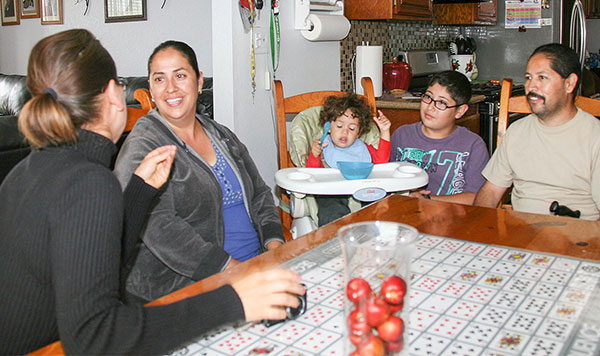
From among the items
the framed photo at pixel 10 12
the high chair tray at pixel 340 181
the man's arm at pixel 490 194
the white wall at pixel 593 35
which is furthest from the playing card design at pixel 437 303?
the white wall at pixel 593 35

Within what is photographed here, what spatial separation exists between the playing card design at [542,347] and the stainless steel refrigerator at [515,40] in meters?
4.75

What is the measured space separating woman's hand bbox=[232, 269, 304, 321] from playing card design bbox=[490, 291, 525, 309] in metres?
0.42

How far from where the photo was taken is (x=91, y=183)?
912mm

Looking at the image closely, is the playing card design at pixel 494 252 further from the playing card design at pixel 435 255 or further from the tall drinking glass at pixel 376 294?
A: the tall drinking glass at pixel 376 294

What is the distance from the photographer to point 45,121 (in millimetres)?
977

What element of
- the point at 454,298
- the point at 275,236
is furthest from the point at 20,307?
the point at 275,236

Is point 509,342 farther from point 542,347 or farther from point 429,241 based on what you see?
point 429,241

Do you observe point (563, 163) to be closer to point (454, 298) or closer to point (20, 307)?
point (454, 298)

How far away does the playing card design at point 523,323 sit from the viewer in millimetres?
1010

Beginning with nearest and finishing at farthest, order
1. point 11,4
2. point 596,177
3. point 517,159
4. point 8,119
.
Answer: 1. point 596,177
2. point 517,159
3. point 8,119
4. point 11,4

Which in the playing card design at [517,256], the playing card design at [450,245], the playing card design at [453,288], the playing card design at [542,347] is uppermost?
the playing card design at [450,245]

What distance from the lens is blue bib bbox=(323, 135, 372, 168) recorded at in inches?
97.8

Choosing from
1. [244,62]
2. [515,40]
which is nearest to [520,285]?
[244,62]

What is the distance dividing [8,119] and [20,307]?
2.14 metres
